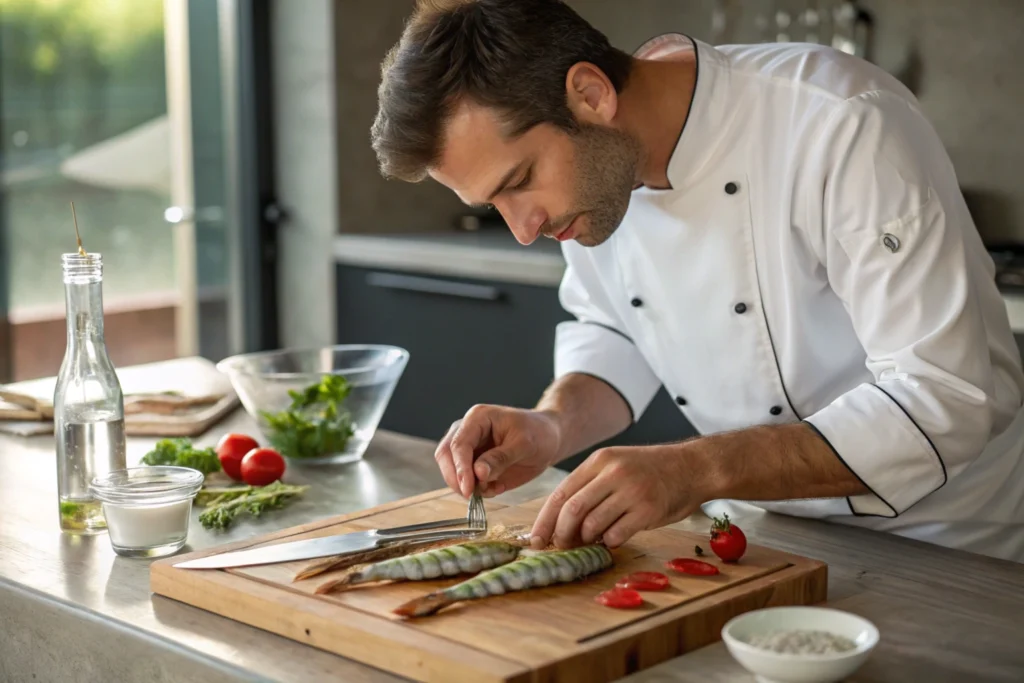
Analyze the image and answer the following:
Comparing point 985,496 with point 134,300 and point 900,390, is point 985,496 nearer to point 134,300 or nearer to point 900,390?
point 900,390

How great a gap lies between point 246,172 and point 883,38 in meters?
2.03

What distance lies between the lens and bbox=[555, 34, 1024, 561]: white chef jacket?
4.90 ft

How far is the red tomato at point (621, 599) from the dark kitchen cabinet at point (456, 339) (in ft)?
6.23

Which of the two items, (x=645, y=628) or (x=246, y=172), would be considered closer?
(x=645, y=628)

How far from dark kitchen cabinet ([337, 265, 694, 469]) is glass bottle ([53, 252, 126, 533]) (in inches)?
70.2

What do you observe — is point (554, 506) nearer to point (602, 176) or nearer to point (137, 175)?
point (602, 176)

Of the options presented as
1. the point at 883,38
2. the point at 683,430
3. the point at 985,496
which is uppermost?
the point at 883,38

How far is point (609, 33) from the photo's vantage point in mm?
4148

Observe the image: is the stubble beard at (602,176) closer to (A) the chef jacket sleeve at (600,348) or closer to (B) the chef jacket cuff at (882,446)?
(A) the chef jacket sleeve at (600,348)

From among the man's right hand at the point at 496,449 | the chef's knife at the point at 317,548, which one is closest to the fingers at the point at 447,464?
the man's right hand at the point at 496,449

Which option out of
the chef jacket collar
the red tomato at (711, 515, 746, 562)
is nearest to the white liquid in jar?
the red tomato at (711, 515, 746, 562)

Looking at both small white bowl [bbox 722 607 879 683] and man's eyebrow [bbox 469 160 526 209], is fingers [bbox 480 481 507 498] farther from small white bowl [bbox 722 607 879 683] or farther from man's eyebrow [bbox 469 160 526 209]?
small white bowl [bbox 722 607 879 683]

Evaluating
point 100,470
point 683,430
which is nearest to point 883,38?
point 683,430

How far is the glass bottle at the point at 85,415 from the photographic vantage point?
154 cm
